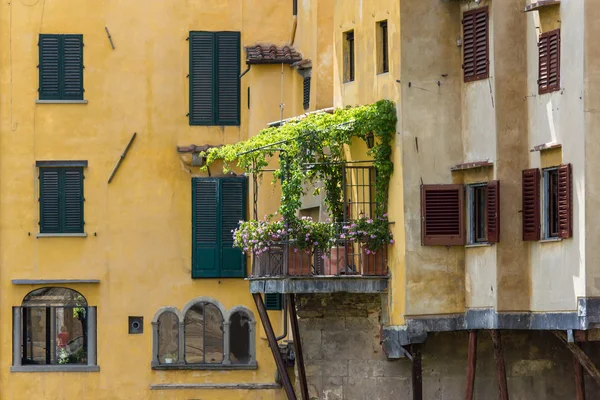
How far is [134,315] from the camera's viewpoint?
50906mm

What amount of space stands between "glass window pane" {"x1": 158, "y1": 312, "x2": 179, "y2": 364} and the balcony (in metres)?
9.57

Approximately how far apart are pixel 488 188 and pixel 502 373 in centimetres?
319

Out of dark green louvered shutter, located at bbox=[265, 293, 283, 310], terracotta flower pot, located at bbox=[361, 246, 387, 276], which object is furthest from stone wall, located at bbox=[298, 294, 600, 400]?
dark green louvered shutter, located at bbox=[265, 293, 283, 310]

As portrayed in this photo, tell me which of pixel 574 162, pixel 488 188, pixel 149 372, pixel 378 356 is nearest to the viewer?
pixel 574 162

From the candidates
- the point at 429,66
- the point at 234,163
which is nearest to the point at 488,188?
the point at 429,66

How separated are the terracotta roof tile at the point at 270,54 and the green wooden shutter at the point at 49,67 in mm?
4266

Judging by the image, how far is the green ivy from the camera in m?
40.2

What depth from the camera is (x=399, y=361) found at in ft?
135

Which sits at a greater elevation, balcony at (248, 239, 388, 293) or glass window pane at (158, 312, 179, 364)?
balcony at (248, 239, 388, 293)

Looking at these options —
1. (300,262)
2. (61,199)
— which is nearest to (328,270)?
(300,262)

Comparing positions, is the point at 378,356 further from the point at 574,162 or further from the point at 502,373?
the point at 574,162

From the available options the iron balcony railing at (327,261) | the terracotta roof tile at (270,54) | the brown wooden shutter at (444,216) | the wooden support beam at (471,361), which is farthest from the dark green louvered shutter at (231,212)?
the wooden support beam at (471,361)

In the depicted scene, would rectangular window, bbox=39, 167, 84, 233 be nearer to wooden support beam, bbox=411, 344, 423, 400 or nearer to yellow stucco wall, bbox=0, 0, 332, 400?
yellow stucco wall, bbox=0, 0, 332, 400

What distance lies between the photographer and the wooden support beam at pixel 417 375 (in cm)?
4025
